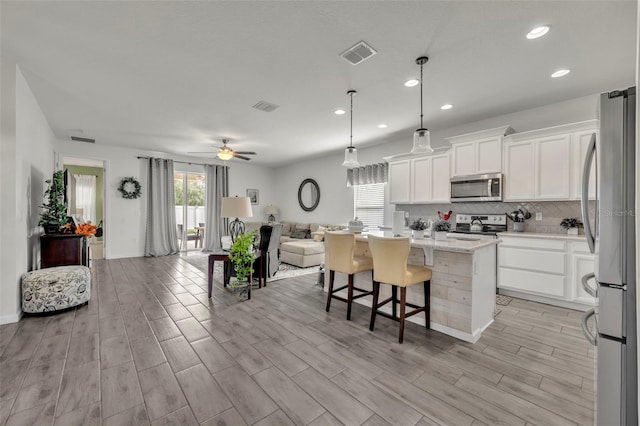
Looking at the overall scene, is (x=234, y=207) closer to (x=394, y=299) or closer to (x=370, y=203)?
(x=394, y=299)

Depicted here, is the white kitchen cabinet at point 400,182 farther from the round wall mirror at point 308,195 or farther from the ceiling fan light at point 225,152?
the ceiling fan light at point 225,152

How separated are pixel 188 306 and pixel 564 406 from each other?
364 cm

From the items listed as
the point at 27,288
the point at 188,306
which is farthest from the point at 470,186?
the point at 27,288

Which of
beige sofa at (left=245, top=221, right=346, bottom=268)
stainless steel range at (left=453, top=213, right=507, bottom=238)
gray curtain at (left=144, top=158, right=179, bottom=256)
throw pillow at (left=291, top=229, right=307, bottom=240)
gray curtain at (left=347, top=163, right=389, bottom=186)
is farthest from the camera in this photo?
throw pillow at (left=291, top=229, right=307, bottom=240)

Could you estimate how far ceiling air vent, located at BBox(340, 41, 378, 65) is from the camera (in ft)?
7.92

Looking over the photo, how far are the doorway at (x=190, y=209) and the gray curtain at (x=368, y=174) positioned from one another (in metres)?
4.54

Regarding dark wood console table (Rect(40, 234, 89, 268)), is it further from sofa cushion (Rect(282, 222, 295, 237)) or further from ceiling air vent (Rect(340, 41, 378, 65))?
sofa cushion (Rect(282, 222, 295, 237))

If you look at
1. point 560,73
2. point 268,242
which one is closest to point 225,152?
point 268,242

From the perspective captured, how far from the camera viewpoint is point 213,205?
782cm

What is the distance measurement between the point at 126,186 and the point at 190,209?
5.49ft

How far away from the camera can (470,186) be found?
419 cm

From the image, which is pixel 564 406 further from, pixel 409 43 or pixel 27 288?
pixel 27 288

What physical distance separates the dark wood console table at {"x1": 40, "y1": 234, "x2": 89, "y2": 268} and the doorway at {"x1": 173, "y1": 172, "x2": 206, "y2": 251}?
370cm

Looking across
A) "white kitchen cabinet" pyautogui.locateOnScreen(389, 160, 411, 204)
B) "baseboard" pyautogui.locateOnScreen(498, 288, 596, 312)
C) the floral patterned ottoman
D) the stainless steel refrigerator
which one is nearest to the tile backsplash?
"white kitchen cabinet" pyautogui.locateOnScreen(389, 160, 411, 204)
